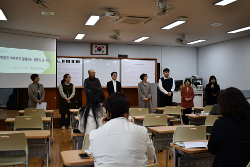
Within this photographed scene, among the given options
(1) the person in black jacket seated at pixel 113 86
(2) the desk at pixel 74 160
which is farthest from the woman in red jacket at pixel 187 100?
(2) the desk at pixel 74 160

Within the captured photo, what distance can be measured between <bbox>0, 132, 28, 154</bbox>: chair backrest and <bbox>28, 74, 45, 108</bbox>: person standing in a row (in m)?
3.82

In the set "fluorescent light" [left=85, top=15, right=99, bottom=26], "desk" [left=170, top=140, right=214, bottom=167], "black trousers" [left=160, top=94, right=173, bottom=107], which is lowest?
"desk" [left=170, top=140, right=214, bottom=167]

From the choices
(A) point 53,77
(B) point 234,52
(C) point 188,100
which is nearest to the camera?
(C) point 188,100

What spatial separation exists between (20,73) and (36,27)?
5.63 feet

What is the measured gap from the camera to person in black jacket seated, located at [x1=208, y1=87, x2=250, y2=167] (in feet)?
6.70

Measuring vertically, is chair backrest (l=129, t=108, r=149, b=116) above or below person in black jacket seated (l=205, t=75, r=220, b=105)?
below

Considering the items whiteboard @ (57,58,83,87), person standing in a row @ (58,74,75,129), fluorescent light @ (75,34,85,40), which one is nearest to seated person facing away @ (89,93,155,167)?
person standing in a row @ (58,74,75,129)

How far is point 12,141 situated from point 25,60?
5986mm

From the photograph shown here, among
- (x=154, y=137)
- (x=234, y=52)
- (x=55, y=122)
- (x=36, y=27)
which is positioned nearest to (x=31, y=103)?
(x=55, y=122)

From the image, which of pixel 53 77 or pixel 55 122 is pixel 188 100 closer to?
pixel 55 122

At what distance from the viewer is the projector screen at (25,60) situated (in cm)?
768

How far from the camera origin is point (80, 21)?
6.84m

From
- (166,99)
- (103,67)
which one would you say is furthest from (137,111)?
(103,67)

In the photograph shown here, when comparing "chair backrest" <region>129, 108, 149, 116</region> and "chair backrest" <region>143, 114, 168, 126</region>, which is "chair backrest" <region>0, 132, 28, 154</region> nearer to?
"chair backrest" <region>143, 114, 168, 126</region>
